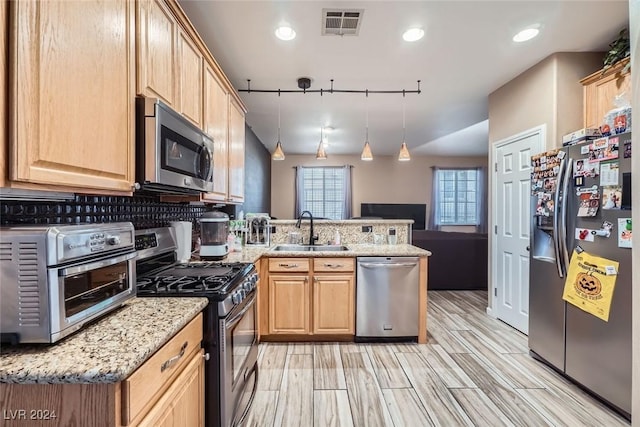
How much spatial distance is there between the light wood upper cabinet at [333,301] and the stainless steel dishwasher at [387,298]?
0.08 metres

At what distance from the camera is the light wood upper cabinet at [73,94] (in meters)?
0.79

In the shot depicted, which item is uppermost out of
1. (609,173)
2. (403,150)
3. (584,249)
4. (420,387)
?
(403,150)

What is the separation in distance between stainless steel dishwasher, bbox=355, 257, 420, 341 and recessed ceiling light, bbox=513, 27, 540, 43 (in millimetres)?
1999

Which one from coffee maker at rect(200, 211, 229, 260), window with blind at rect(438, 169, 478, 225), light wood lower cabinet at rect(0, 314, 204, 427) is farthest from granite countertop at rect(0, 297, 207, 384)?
window with blind at rect(438, 169, 478, 225)

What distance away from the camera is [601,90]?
98.3 inches

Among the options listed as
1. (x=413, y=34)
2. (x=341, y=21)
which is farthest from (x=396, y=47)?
(x=341, y=21)

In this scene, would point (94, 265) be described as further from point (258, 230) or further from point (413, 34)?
point (413, 34)

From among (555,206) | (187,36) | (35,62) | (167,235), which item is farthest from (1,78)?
(555,206)

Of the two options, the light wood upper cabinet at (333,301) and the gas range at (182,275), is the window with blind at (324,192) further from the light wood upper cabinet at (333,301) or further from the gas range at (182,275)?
the gas range at (182,275)

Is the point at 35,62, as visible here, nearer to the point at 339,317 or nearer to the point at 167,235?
the point at 167,235

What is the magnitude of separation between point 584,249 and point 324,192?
6.51 metres

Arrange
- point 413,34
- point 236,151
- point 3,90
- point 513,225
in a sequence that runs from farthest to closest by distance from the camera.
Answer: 1. point 513,225
2. point 236,151
3. point 413,34
4. point 3,90

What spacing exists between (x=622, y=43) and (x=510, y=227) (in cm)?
173

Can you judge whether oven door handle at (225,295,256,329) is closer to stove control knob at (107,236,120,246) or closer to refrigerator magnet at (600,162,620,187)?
stove control knob at (107,236,120,246)
